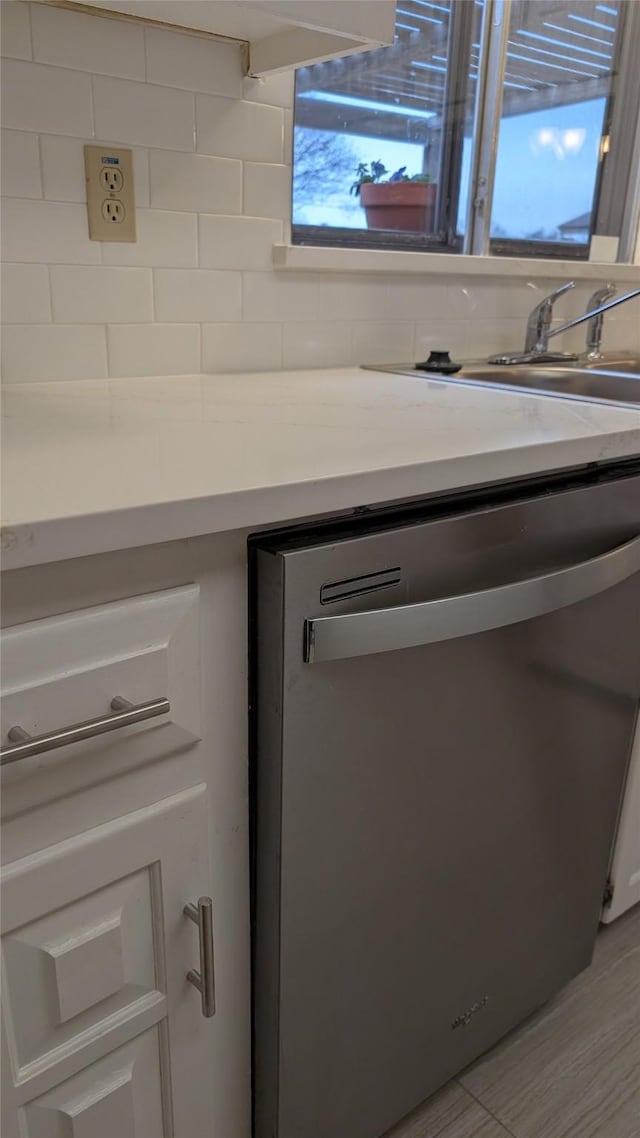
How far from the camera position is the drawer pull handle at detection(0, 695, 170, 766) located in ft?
1.77

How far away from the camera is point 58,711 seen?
57cm

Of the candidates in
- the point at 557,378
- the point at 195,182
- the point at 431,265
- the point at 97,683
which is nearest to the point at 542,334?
the point at 557,378

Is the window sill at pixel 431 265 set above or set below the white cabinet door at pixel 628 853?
above

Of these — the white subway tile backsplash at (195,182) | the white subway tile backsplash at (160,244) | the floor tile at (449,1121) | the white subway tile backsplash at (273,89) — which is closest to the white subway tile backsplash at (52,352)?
the white subway tile backsplash at (160,244)

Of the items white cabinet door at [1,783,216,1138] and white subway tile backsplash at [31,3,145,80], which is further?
white subway tile backsplash at [31,3,145,80]

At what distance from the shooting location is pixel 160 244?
3.89 ft

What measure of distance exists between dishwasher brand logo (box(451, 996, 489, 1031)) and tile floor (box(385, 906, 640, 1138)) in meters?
0.14

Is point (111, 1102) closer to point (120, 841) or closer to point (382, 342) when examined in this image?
point (120, 841)

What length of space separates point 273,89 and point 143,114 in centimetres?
24

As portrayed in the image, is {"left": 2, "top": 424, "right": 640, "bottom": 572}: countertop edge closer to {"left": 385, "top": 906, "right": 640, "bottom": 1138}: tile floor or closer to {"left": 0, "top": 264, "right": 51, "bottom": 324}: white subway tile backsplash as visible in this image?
{"left": 0, "top": 264, "right": 51, "bottom": 324}: white subway tile backsplash

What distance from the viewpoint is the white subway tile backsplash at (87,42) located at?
101 cm

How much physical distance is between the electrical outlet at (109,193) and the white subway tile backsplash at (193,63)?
0.12 meters

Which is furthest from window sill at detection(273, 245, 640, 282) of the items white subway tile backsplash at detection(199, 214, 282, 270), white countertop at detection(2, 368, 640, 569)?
white countertop at detection(2, 368, 640, 569)

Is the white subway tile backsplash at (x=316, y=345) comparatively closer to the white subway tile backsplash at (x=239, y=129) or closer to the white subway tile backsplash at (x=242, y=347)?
the white subway tile backsplash at (x=242, y=347)
